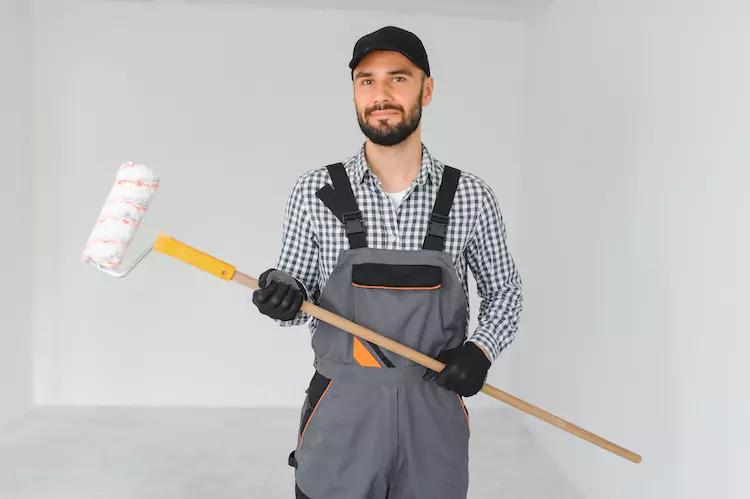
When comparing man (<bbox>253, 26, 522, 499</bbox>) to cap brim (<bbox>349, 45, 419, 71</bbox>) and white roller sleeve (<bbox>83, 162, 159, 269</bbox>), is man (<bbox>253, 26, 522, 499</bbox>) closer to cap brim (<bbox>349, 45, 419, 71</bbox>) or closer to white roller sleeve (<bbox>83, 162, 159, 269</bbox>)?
cap brim (<bbox>349, 45, 419, 71</bbox>)

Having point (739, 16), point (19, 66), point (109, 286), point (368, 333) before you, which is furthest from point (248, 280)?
point (19, 66)

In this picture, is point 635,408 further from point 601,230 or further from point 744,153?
point 744,153

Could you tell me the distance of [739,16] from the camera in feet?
5.55

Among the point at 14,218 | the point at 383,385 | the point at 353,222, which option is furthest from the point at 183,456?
the point at 353,222

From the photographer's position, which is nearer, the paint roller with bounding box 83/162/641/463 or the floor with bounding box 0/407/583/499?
the paint roller with bounding box 83/162/641/463

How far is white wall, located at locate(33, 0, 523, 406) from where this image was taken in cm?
355

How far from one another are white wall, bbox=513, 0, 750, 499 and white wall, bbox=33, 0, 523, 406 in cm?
66

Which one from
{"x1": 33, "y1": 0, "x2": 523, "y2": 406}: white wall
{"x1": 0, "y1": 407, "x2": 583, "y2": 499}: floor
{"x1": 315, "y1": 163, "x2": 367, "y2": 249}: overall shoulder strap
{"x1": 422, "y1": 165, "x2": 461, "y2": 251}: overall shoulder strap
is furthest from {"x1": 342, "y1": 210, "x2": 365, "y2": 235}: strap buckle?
{"x1": 33, "y1": 0, "x2": 523, "y2": 406}: white wall

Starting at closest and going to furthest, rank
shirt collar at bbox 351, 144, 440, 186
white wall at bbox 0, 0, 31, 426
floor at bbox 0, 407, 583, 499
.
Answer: shirt collar at bbox 351, 144, 440, 186 → floor at bbox 0, 407, 583, 499 → white wall at bbox 0, 0, 31, 426

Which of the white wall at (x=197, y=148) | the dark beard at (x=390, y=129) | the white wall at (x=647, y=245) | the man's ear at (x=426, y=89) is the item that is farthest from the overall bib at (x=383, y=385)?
the white wall at (x=197, y=148)

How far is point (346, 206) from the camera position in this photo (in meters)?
Answer: 1.44

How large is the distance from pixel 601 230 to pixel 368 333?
1.53 m

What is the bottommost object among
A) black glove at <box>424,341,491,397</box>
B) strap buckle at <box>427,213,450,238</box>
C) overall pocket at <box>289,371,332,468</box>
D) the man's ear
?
overall pocket at <box>289,371,332,468</box>

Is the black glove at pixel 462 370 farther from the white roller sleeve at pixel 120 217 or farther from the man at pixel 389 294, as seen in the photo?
the white roller sleeve at pixel 120 217
